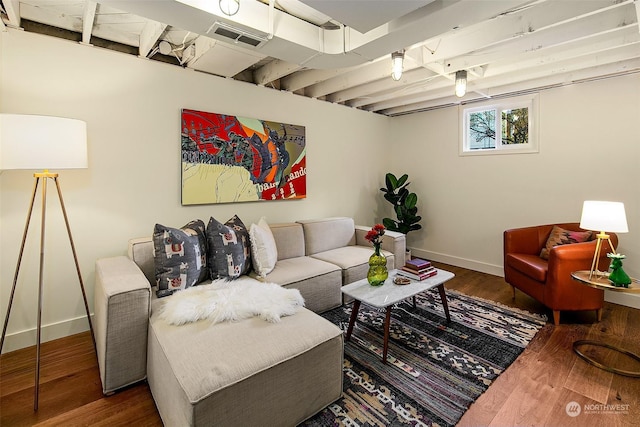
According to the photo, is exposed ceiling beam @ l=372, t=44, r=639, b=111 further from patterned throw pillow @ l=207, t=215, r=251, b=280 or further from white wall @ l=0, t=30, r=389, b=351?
patterned throw pillow @ l=207, t=215, r=251, b=280

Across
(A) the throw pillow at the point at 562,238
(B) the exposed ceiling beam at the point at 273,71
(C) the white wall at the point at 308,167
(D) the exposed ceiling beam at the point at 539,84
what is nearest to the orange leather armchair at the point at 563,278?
(A) the throw pillow at the point at 562,238

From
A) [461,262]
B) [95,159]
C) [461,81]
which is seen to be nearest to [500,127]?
[461,81]

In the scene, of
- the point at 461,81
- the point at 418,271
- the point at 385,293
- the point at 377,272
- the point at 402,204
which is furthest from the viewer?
the point at 402,204

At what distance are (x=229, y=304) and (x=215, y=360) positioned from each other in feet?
1.48

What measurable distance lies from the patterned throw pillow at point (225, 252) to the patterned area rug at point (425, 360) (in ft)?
3.14

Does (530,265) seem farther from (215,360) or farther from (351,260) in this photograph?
(215,360)

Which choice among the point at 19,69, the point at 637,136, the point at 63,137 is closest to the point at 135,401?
the point at 63,137

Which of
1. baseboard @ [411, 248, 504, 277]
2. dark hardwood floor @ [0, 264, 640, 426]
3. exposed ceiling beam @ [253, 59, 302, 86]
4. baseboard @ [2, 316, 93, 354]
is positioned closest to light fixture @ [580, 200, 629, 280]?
dark hardwood floor @ [0, 264, 640, 426]

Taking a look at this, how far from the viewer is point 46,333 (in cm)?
235

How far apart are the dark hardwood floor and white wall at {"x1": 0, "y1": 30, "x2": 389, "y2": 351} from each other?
432mm

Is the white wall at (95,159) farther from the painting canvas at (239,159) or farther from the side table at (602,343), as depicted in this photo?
the side table at (602,343)

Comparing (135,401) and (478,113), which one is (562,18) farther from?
→ (135,401)

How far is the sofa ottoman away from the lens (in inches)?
51.2

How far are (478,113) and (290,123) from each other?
257cm
